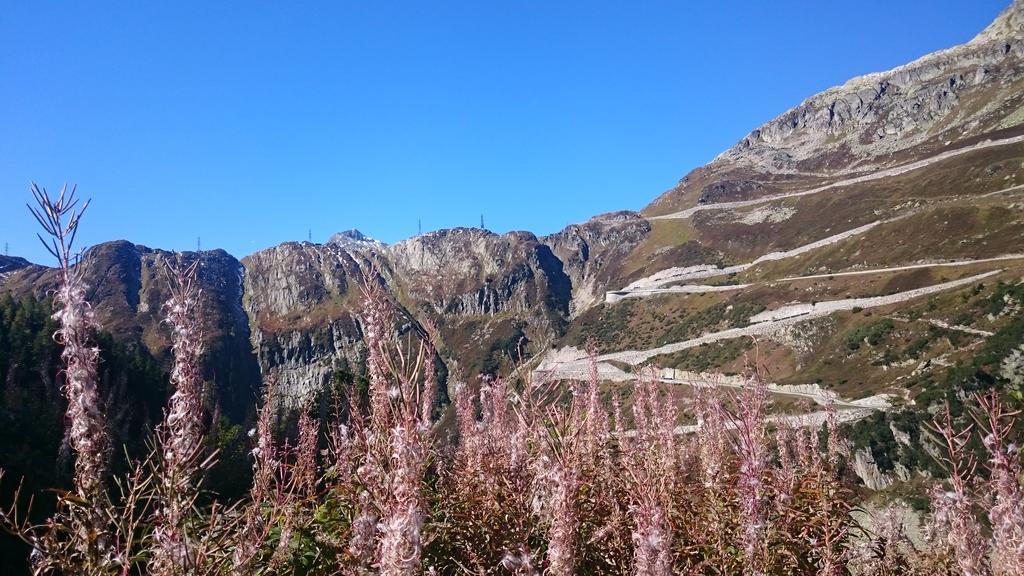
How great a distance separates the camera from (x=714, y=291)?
419 ft

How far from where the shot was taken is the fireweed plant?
Result: 77.0 inches

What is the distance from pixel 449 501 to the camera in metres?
3.38

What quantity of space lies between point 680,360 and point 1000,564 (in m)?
91.7

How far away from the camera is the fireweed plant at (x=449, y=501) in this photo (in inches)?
77.0

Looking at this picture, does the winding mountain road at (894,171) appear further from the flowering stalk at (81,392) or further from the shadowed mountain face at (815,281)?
the flowering stalk at (81,392)

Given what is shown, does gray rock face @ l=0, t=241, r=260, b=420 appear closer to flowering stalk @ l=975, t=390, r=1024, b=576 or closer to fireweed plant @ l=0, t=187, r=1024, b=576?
fireweed plant @ l=0, t=187, r=1024, b=576

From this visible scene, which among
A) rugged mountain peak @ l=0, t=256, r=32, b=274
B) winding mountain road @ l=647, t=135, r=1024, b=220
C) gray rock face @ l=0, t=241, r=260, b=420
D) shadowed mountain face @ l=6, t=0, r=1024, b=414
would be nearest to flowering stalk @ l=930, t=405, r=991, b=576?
shadowed mountain face @ l=6, t=0, r=1024, b=414

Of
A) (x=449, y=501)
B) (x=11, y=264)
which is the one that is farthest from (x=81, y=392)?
(x=11, y=264)

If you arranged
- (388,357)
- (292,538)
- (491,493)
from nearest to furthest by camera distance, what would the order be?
1. (388,357)
2. (491,493)
3. (292,538)

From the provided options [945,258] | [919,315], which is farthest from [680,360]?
[945,258]

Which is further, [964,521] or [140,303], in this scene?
[140,303]

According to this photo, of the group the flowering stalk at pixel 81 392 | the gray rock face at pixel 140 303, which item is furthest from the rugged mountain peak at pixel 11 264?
the flowering stalk at pixel 81 392

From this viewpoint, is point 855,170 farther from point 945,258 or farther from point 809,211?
point 945,258

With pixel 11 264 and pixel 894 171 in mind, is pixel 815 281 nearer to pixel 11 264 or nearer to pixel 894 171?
pixel 894 171
